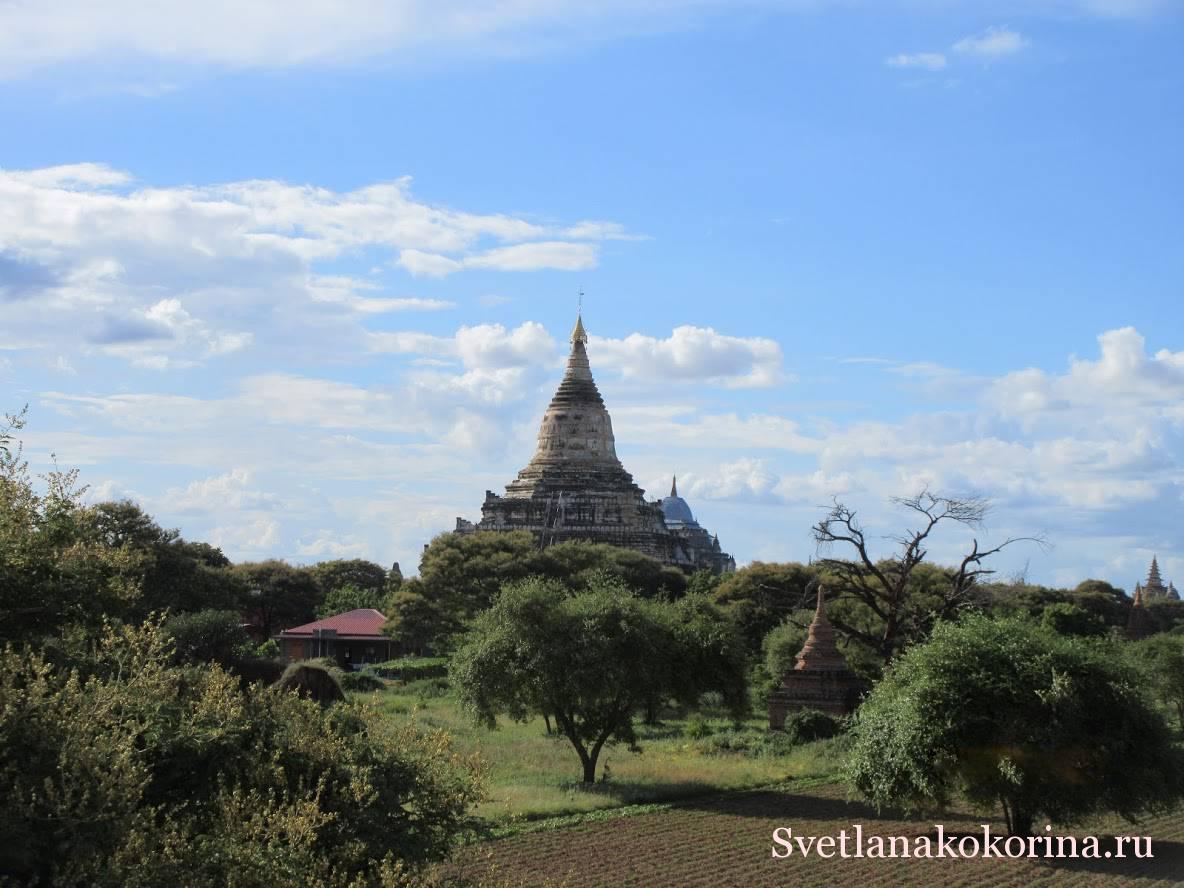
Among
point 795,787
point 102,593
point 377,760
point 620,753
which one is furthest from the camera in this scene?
point 620,753

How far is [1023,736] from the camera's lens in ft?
90.1

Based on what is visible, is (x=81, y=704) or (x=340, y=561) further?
(x=340, y=561)

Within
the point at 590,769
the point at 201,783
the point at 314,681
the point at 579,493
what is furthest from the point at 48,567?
the point at 579,493

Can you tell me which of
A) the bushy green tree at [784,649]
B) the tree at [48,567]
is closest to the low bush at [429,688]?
the bushy green tree at [784,649]

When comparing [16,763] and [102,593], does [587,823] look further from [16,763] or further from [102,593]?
[16,763]

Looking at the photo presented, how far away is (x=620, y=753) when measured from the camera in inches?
1740

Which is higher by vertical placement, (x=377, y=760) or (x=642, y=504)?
(x=642, y=504)

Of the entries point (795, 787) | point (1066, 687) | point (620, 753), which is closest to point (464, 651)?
point (620, 753)

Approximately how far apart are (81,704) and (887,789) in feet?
57.8

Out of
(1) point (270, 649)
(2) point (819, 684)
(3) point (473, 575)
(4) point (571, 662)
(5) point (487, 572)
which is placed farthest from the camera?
(5) point (487, 572)

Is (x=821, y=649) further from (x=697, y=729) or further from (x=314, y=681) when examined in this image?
(x=314, y=681)

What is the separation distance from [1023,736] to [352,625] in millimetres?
57132

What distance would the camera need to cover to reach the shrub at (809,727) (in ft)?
157

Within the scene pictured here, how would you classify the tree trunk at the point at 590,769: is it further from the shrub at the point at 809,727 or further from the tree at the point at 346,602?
the tree at the point at 346,602
